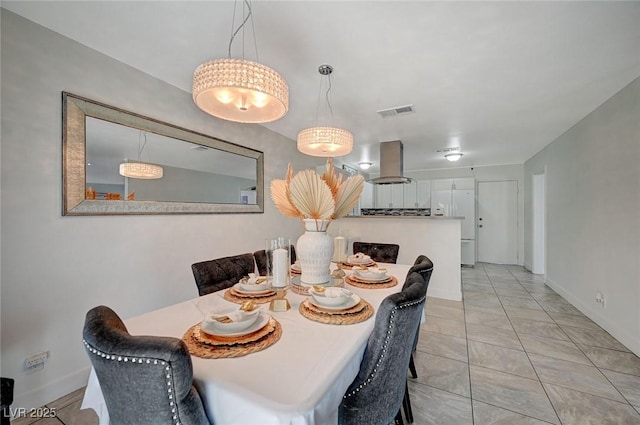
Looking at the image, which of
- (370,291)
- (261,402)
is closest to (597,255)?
(370,291)

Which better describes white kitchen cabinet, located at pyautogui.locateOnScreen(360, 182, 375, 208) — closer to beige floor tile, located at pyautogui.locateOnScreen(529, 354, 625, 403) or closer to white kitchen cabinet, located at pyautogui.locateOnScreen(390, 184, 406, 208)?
white kitchen cabinet, located at pyautogui.locateOnScreen(390, 184, 406, 208)

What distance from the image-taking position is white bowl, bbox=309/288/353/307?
122cm

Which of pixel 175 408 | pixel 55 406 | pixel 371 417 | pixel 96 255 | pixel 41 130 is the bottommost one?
pixel 55 406

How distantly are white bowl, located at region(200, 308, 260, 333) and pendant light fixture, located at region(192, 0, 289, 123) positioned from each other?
1.02m

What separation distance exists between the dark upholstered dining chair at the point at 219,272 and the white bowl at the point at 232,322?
2.43ft

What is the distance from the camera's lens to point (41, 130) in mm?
1654

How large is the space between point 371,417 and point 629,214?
3.02 metres

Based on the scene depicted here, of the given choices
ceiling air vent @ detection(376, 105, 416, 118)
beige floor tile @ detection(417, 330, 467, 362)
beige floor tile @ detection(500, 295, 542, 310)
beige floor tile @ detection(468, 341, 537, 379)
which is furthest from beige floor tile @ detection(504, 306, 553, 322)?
ceiling air vent @ detection(376, 105, 416, 118)

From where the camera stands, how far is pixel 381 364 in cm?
95

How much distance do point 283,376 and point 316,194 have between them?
844 mm

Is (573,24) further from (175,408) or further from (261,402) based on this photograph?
(175,408)

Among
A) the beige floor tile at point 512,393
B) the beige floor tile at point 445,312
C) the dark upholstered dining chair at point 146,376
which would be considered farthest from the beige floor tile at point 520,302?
the dark upholstered dining chair at point 146,376

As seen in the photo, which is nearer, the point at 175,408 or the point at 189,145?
the point at 175,408

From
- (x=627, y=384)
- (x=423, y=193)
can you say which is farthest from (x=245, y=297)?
(x=423, y=193)
